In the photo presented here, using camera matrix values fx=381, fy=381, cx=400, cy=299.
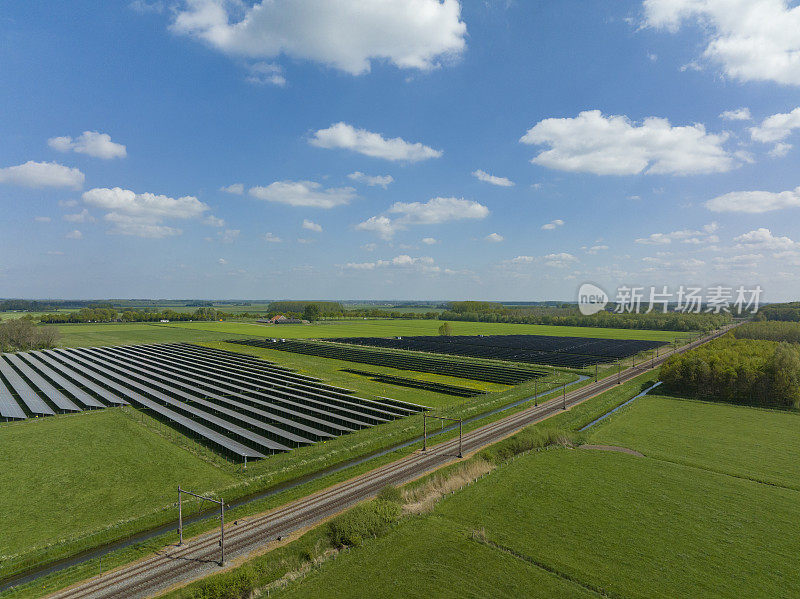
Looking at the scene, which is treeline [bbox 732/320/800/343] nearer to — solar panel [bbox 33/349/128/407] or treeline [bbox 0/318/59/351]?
solar panel [bbox 33/349/128/407]

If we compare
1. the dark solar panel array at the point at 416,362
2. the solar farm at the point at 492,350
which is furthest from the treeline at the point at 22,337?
the solar farm at the point at 492,350

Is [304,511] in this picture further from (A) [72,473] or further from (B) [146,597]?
(A) [72,473]

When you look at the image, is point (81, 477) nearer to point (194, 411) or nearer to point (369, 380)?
point (194, 411)

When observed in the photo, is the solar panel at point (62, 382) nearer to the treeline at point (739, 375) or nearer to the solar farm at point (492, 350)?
the solar farm at point (492, 350)

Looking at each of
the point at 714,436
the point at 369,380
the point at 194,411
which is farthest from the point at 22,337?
the point at 714,436

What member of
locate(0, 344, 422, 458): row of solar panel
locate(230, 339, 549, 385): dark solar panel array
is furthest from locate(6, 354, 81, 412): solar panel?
locate(230, 339, 549, 385): dark solar panel array

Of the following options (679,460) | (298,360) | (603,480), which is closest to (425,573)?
(603,480)
